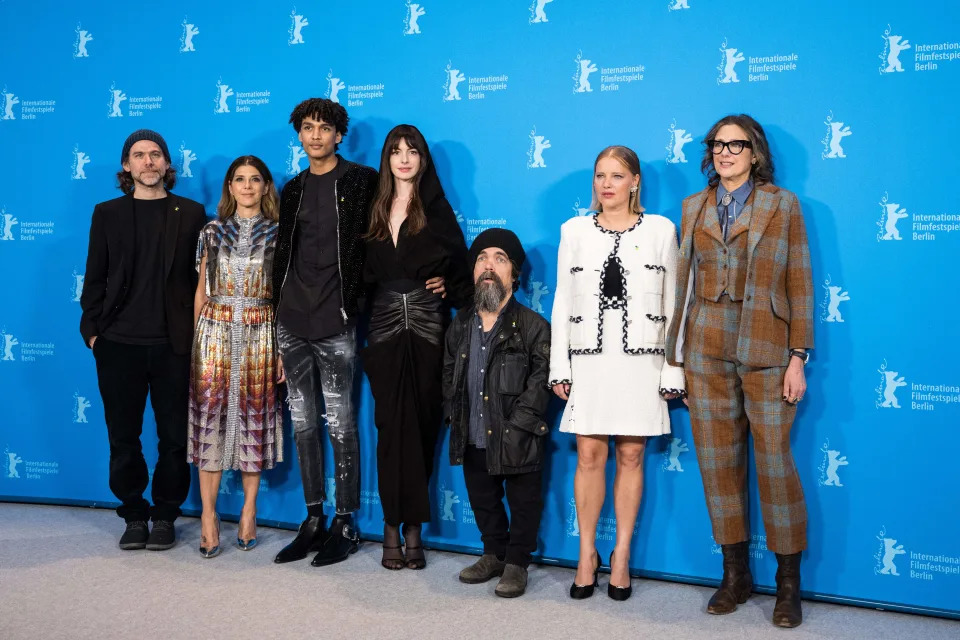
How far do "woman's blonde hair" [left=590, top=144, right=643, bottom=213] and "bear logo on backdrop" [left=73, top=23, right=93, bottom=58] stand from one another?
10.6 ft

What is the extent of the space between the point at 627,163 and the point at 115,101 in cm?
310

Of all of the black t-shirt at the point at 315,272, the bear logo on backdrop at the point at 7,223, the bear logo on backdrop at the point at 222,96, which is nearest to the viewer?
the black t-shirt at the point at 315,272

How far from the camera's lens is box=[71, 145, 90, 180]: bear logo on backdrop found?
5012mm

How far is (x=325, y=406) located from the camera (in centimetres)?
423

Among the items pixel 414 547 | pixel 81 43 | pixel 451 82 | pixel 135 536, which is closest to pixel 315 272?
pixel 451 82

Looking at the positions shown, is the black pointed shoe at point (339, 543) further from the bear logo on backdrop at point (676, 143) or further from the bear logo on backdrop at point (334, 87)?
the bear logo on backdrop at point (676, 143)

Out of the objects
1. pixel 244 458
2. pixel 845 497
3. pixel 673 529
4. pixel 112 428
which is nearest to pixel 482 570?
pixel 673 529

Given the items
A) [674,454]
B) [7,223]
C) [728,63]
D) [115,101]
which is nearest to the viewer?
[728,63]

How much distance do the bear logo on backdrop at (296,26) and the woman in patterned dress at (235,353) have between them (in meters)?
0.77

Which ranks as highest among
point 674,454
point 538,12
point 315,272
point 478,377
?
point 538,12

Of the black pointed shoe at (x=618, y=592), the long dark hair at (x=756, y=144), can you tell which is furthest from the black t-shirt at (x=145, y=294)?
the long dark hair at (x=756, y=144)

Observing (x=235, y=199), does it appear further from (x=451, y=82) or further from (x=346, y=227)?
(x=451, y=82)

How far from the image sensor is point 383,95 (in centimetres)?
443

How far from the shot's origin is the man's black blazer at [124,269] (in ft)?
14.0
